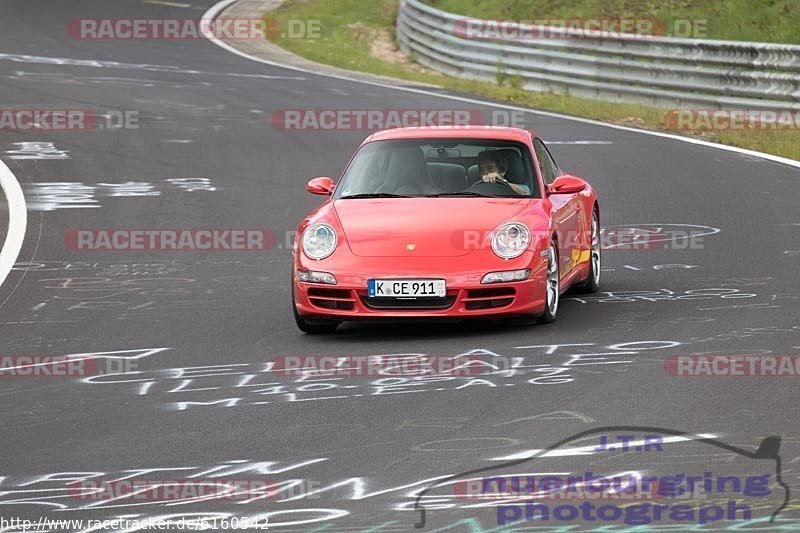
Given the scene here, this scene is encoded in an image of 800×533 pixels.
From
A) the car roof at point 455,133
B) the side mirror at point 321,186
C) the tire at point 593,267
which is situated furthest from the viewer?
the tire at point 593,267

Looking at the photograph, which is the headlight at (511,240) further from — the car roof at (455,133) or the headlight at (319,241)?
the car roof at (455,133)

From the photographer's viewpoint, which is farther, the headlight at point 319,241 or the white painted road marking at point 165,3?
the white painted road marking at point 165,3

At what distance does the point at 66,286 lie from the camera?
12.7 metres

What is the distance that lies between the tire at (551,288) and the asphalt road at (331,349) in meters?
0.14

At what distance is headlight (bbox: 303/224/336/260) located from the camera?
10398 millimetres

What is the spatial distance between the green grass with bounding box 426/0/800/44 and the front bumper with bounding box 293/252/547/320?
18932 mm

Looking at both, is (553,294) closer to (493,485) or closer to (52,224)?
(493,485)

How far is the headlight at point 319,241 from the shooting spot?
34.1 ft
